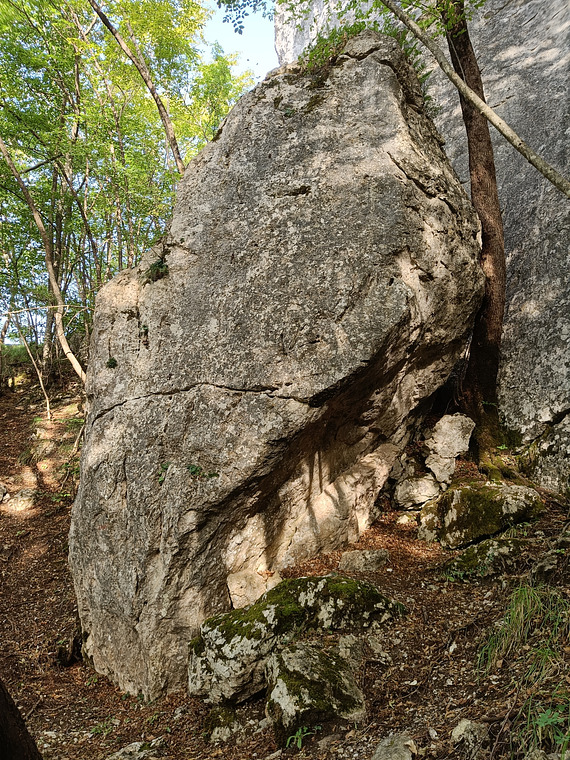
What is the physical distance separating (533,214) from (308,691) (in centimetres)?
811

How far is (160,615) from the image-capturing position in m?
5.12

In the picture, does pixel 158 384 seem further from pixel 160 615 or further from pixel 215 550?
pixel 160 615

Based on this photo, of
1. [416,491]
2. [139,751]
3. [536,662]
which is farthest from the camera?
[416,491]

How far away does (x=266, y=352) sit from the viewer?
5.56 m

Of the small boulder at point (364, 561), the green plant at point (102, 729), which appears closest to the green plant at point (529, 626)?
the small boulder at point (364, 561)

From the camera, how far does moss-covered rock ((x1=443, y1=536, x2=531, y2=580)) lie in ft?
15.4

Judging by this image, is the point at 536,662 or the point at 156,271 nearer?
the point at 536,662

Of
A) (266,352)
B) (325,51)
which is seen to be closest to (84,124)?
(325,51)

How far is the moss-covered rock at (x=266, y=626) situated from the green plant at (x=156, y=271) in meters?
4.62

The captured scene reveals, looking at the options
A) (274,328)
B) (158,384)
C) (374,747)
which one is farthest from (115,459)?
(374,747)

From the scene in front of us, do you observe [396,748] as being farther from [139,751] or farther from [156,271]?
[156,271]

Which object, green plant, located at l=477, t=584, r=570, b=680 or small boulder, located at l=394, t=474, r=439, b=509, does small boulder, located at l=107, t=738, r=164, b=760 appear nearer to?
green plant, located at l=477, t=584, r=570, b=680

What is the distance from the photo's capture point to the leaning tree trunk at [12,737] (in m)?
2.53

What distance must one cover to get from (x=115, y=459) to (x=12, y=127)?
34.6ft
